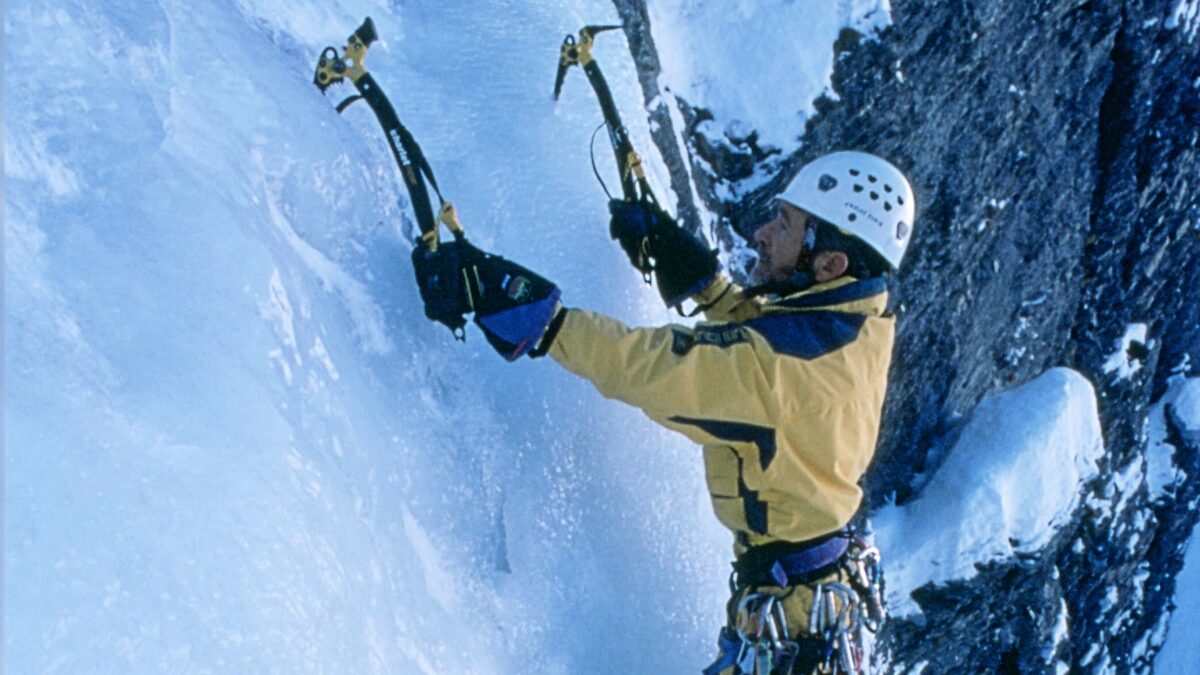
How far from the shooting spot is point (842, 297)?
2.56 metres

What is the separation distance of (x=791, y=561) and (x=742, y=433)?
62cm

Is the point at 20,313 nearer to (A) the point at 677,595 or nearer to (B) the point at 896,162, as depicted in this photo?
(A) the point at 677,595

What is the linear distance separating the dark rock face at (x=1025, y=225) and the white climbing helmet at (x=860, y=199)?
54.2 inches

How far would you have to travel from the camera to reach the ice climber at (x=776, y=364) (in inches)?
91.1

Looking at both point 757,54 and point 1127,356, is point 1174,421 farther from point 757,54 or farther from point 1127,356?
point 757,54

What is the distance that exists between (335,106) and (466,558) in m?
1.31

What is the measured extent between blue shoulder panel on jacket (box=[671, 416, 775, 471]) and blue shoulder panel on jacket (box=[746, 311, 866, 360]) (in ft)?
0.71

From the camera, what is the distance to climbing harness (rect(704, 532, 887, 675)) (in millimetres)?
2865

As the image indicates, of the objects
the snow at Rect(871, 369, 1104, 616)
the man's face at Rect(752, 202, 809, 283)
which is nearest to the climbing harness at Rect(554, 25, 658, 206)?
the man's face at Rect(752, 202, 809, 283)

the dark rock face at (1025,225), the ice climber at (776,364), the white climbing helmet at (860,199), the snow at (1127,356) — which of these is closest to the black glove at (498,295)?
the ice climber at (776,364)

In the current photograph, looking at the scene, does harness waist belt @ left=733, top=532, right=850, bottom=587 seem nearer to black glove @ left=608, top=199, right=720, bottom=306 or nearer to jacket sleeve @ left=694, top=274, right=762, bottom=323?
jacket sleeve @ left=694, top=274, right=762, bottom=323

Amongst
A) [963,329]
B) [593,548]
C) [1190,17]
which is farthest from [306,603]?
[1190,17]

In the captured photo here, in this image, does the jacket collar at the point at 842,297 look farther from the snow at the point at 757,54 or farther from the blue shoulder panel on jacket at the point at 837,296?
the snow at the point at 757,54

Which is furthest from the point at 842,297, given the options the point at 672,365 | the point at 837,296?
the point at 672,365
